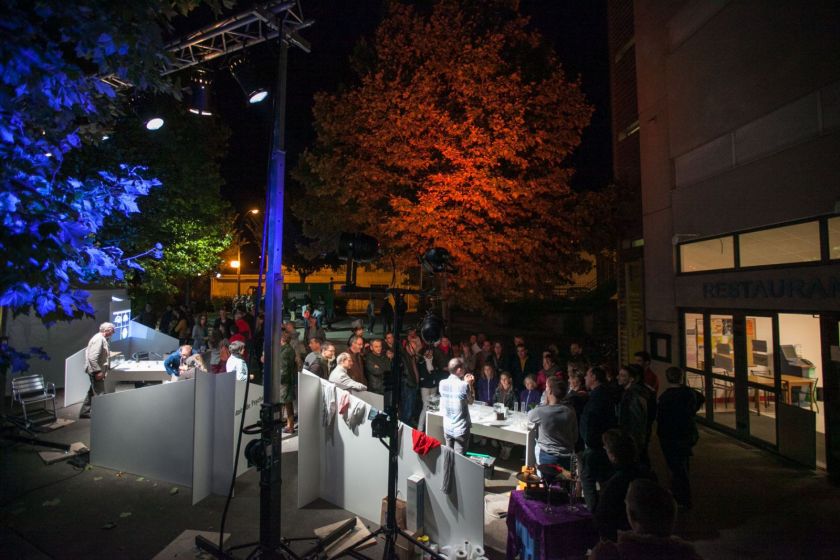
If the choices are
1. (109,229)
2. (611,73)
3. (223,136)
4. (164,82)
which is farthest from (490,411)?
(223,136)

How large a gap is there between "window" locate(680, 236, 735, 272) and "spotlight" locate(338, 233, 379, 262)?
7.44m

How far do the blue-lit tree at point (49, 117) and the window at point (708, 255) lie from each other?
30.1 feet

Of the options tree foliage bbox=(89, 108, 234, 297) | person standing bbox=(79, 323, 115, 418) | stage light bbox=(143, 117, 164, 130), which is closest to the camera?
stage light bbox=(143, 117, 164, 130)

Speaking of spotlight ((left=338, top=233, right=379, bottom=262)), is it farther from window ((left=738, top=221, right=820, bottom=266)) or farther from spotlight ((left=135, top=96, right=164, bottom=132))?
window ((left=738, top=221, right=820, bottom=266))

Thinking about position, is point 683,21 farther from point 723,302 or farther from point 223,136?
point 223,136

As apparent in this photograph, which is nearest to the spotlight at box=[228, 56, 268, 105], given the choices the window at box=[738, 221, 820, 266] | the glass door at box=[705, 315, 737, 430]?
the window at box=[738, 221, 820, 266]

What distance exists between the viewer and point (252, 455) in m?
3.99

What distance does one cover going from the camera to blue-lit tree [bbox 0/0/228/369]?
9.62 ft

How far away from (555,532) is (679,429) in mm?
2775

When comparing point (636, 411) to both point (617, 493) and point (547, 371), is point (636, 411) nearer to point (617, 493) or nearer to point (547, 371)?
point (547, 371)

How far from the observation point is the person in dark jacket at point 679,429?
18.0 feet

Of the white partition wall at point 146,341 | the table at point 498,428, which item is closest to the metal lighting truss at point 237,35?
the table at point 498,428

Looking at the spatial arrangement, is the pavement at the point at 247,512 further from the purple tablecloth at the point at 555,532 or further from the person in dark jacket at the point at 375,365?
the person in dark jacket at the point at 375,365

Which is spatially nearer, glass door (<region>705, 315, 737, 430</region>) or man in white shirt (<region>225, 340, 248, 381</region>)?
man in white shirt (<region>225, 340, 248, 381</region>)
